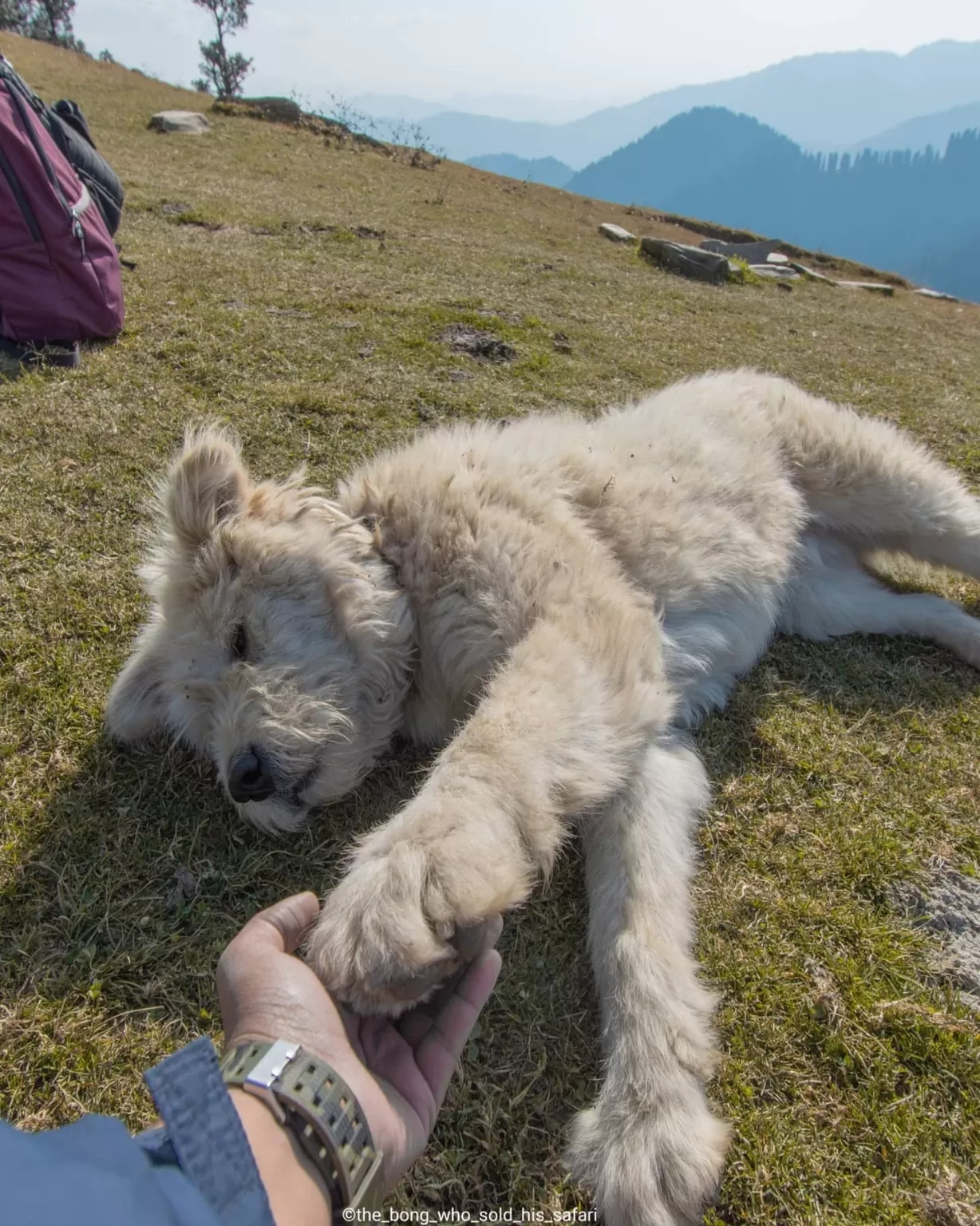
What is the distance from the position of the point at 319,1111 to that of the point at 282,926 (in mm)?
576

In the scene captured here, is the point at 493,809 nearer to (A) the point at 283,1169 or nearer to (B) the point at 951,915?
(A) the point at 283,1169

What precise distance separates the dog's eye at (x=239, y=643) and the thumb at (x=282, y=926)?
1140 millimetres

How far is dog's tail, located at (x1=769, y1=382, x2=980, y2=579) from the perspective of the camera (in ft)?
15.1

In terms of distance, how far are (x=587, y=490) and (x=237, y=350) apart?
4.51 metres

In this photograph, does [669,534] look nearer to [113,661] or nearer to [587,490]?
[587,490]

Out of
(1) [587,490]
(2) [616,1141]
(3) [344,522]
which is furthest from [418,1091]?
(1) [587,490]

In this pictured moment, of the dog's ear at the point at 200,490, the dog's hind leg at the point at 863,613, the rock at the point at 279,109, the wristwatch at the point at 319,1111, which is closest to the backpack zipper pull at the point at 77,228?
the dog's ear at the point at 200,490

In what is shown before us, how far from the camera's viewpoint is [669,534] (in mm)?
3736

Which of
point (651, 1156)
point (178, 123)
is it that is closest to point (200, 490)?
point (651, 1156)

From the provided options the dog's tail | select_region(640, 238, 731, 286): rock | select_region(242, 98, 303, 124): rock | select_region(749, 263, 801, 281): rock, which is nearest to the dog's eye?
the dog's tail

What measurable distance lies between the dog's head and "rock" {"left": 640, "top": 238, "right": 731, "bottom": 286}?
1574cm

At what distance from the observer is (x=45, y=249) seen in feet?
19.6

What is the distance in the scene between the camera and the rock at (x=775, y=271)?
1910 cm

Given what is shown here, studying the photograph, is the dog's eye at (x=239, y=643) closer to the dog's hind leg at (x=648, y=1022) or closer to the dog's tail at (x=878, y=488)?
the dog's hind leg at (x=648, y=1022)
